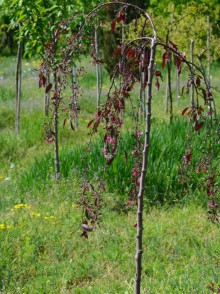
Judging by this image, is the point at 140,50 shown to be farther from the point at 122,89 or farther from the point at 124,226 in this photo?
the point at 124,226

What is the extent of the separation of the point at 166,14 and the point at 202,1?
1057mm

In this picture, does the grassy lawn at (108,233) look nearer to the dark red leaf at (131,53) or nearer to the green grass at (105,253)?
the green grass at (105,253)

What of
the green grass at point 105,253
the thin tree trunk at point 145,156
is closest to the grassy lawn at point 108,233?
the green grass at point 105,253

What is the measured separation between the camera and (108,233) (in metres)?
5.40

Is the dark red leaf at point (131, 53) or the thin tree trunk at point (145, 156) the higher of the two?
the dark red leaf at point (131, 53)

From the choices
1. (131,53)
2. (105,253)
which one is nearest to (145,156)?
(131,53)

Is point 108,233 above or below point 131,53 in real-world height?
below

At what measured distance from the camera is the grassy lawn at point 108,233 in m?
4.47

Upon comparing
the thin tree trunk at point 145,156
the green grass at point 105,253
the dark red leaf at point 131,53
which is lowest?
the green grass at point 105,253

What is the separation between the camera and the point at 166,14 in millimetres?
14102

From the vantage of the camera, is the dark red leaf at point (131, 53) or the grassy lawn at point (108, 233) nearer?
the dark red leaf at point (131, 53)

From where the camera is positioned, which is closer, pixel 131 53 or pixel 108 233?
pixel 131 53

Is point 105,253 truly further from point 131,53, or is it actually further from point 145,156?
point 131,53

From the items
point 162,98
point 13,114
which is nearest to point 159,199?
point 13,114
